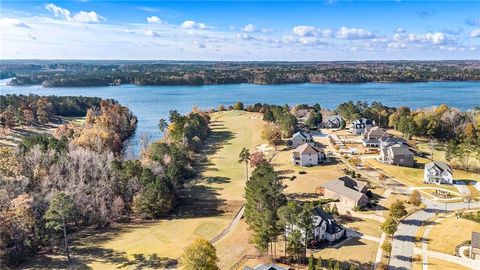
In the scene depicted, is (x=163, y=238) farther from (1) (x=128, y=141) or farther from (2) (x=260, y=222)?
(1) (x=128, y=141)

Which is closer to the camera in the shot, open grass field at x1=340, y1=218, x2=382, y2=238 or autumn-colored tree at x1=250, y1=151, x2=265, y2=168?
open grass field at x1=340, y1=218, x2=382, y2=238

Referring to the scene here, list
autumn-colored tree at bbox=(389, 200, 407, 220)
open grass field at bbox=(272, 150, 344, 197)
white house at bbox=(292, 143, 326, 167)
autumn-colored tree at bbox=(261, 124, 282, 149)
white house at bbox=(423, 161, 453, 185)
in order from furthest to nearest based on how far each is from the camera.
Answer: autumn-colored tree at bbox=(261, 124, 282, 149) < white house at bbox=(292, 143, 326, 167) < white house at bbox=(423, 161, 453, 185) < open grass field at bbox=(272, 150, 344, 197) < autumn-colored tree at bbox=(389, 200, 407, 220)

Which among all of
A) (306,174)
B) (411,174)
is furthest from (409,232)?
(411,174)

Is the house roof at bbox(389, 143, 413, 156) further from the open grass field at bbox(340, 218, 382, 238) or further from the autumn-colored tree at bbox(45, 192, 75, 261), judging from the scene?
the autumn-colored tree at bbox(45, 192, 75, 261)

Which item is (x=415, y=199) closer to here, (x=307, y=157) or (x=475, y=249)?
(x=475, y=249)

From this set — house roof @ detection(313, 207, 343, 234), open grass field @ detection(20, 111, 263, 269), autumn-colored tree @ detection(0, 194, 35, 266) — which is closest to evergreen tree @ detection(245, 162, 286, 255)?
open grass field @ detection(20, 111, 263, 269)

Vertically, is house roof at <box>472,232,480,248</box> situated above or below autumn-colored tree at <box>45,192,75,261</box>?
below
